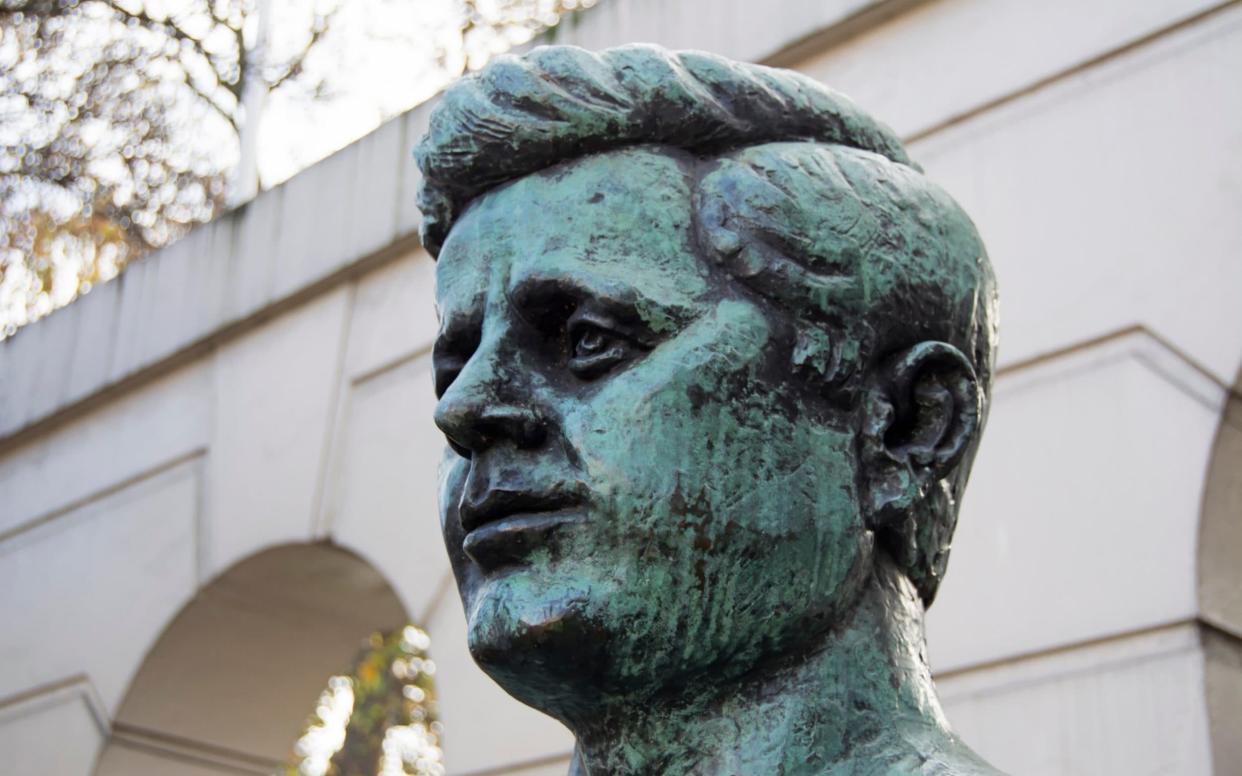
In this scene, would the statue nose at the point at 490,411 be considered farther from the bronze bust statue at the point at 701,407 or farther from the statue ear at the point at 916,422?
the statue ear at the point at 916,422

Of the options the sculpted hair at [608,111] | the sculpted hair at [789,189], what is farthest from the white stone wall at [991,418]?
the sculpted hair at [608,111]

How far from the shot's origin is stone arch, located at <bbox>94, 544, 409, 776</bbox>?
6.70m

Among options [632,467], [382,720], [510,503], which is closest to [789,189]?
[632,467]

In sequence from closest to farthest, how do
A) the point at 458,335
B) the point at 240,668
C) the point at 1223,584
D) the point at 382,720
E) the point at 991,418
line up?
the point at 458,335 → the point at 1223,584 → the point at 991,418 → the point at 240,668 → the point at 382,720

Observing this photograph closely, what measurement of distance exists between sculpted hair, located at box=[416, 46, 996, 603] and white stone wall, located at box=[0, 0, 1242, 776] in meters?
1.72

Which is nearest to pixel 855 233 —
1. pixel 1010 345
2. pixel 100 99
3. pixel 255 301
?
pixel 1010 345

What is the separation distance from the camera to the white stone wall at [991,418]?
3904mm

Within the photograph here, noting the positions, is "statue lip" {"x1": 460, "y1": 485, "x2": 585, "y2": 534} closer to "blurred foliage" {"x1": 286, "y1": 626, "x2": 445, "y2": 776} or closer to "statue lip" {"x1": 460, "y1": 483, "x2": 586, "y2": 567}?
"statue lip" {"x1": 460, "y1": 483, "x2": 586, "y2": 567}

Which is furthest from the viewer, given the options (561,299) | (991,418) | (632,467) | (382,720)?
(382,720)

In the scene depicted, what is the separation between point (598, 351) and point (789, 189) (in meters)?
0.32

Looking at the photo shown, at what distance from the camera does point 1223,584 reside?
3.87 meters

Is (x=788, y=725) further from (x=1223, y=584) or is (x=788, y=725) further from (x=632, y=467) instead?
(x=1223, y=584)

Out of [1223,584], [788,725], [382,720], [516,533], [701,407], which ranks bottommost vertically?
[382,720]

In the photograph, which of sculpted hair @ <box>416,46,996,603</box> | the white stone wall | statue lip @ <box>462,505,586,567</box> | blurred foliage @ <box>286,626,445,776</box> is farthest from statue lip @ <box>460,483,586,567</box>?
blurred foliage @ <box>286,626,445,776</box>
